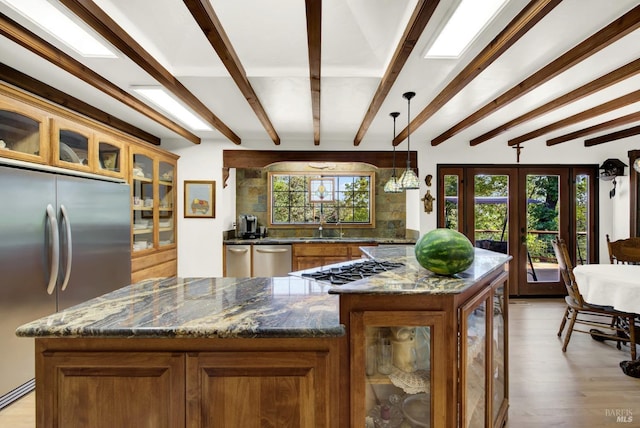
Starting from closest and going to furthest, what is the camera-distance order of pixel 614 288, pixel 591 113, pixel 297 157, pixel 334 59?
pixel 334 59 → pixel 614 288 → pixel 591 113 → pixel 297 157

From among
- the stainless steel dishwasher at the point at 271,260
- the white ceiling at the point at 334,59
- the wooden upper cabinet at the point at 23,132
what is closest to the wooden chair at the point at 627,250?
the white ceiling at the point at 334,59

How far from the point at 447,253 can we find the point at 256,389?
985 mm

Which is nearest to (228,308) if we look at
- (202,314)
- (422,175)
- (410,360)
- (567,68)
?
(202,314)

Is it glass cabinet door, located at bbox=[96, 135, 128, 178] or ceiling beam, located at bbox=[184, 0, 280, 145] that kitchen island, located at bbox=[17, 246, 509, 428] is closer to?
ceiling beam, located at bbox=[184, 0, 280, 145]

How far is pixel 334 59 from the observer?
2160mm

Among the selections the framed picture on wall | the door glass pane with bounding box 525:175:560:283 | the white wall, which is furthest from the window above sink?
the door glass pane with bounding box 525:175:560:283

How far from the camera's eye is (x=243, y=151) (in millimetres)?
4398

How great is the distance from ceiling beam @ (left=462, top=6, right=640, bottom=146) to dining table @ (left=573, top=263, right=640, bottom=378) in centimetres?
158

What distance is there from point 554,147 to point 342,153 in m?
3.23

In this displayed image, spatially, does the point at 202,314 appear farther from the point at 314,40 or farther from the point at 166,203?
the point at 166,203

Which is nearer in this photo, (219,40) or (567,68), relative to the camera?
(219,40)

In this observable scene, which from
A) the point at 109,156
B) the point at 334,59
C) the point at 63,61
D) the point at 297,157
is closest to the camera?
the point at 63,61

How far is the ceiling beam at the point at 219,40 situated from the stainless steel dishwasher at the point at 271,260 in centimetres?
220

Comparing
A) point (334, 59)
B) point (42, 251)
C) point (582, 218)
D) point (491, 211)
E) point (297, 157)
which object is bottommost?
point (42, 251)
